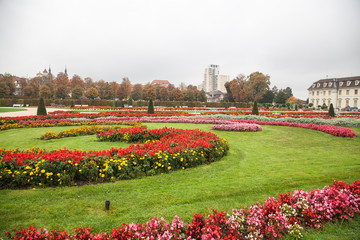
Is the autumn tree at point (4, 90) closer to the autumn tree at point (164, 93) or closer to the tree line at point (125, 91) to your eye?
→ the tree line at point (125, 91)

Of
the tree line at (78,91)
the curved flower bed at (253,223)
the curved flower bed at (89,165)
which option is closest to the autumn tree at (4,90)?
the tree line at (78,91)

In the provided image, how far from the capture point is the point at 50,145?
7.90 meters

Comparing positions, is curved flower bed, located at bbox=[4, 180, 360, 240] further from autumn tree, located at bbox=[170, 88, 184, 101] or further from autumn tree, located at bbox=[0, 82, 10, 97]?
autumn tree, located at bbox=[170, 88, 184, 101]

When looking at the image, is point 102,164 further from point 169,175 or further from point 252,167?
point 252,167

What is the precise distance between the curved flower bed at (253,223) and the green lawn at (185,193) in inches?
9.2

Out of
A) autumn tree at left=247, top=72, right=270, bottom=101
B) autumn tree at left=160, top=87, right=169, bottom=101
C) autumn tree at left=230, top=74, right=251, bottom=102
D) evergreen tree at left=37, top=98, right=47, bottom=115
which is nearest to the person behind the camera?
evergreen tree at left=37, top=98, right=47, bottom=115

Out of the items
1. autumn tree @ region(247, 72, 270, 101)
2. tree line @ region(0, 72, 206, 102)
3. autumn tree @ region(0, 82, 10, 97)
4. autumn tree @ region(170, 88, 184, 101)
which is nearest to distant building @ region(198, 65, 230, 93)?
tree line @ region(0, 72, 206, 102)

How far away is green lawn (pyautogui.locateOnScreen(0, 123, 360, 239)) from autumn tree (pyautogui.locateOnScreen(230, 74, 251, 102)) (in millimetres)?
52697

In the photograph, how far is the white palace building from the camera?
54062mm

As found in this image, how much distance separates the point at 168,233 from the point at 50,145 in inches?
281

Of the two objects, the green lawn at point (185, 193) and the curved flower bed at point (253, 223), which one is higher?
the curved flower bed at point (253, 223)

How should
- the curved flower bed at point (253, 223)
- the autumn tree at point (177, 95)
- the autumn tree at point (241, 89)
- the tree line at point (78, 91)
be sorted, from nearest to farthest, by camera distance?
the curved flower bed at point (253, 223)
the tree line at point (78, 91)
the autumn tree at point (241, 89)
the autumn tree at point (177, 95)

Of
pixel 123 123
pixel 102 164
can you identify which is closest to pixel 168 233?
pixel 102 164

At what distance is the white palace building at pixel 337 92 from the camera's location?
54062mm
